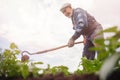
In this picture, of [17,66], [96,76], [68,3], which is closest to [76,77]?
[96,76]

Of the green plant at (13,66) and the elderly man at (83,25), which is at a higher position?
the elderly man at (83,25)

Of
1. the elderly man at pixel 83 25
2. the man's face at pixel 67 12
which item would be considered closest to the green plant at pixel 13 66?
the elderly man at pixel 83 25

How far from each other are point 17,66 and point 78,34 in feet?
9.72

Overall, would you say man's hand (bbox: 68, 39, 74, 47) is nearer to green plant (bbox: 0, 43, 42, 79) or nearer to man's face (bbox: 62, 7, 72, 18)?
man's face (bbox: 62, 7, 72, 18)

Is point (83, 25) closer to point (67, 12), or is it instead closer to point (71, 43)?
point (71, 43)

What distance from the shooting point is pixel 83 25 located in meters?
5.30

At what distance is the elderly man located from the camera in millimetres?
5289

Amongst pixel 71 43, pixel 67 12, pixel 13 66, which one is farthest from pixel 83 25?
pixel 13 66

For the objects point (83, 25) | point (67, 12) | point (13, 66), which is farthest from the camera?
point (67, 12)

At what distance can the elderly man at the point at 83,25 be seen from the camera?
208 inches

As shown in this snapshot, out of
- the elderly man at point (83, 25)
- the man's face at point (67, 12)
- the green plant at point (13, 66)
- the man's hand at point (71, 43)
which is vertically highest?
the man's face at point (67, 12)

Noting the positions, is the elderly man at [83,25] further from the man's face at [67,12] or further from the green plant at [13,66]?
the green plant at [13,66]

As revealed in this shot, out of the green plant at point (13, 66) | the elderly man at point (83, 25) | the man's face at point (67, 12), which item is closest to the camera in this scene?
the green plant at point (13, 66)

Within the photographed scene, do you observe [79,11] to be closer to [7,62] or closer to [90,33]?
[90,33]
